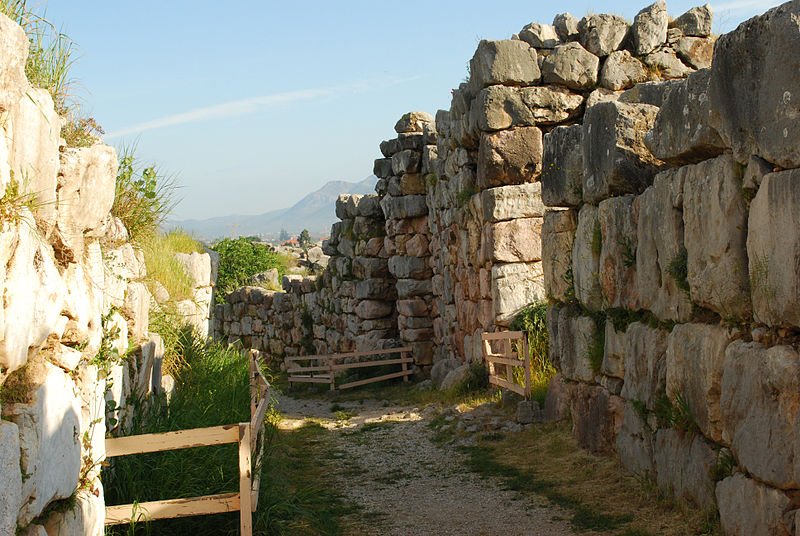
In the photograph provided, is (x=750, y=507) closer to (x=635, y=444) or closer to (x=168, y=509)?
(x=635, y=444)

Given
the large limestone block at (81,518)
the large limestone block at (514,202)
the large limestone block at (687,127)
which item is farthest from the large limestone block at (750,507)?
the large limestone block at (514,202)

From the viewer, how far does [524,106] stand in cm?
1133

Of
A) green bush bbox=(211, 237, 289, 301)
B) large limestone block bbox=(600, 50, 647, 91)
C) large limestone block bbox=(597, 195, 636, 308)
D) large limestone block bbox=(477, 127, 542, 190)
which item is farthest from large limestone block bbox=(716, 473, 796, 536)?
green bush bbox=(211, 237, 289, 301)

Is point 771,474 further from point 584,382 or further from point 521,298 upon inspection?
point 521,298

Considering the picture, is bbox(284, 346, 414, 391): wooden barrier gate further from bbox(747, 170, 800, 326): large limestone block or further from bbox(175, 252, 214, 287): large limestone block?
bbox(747, 170, 800, 326): large limestone block

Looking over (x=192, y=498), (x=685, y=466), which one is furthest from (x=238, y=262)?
(x=192, y=498)

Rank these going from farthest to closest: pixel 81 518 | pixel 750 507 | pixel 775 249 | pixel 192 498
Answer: pixel 192 498 < pixel 750 507 < pixel 775 249 < pixel 81 518

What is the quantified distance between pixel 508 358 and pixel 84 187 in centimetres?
694

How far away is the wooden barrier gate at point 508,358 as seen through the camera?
32.6ft

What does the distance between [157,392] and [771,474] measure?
4.72 meters

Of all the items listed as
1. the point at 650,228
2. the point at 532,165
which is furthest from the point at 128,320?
the point at 532,165

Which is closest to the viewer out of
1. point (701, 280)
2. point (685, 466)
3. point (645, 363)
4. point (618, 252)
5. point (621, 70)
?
point (701, 280)

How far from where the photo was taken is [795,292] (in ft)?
14.9

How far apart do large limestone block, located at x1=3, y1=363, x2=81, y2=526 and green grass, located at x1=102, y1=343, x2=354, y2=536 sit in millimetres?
1178
